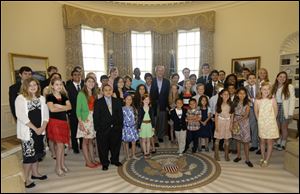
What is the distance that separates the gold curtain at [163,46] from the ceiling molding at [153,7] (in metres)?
0.75

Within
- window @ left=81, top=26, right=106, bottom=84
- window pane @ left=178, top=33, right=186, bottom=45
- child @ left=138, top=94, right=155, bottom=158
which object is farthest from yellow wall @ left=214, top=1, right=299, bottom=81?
child @ left=138, top=94, right=155, bottom=158

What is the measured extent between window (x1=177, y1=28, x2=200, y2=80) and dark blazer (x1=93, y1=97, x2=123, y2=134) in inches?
197

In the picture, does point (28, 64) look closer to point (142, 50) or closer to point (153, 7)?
point (142, 50)

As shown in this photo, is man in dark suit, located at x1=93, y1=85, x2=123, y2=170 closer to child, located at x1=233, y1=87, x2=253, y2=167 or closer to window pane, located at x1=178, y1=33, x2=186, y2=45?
child, located at x1=233, y1=87, x2=253, y2=167

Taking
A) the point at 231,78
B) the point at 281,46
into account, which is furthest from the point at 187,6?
the point at 231,78

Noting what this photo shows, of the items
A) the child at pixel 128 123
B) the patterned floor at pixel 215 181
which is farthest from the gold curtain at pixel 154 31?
the patterned floor at pixel 215 181

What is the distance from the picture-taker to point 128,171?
143 inches

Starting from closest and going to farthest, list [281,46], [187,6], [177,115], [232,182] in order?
[232,182]
[177,115]
[281,46]
[187,6]

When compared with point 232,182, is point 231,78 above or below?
above

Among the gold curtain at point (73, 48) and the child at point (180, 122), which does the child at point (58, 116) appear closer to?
the child at point (180, 122)

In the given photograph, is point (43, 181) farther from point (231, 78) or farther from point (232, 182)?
point (231, 78)

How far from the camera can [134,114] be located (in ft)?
13.5

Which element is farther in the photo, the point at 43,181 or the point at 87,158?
the point at 87,158

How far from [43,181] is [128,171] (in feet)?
4.22
